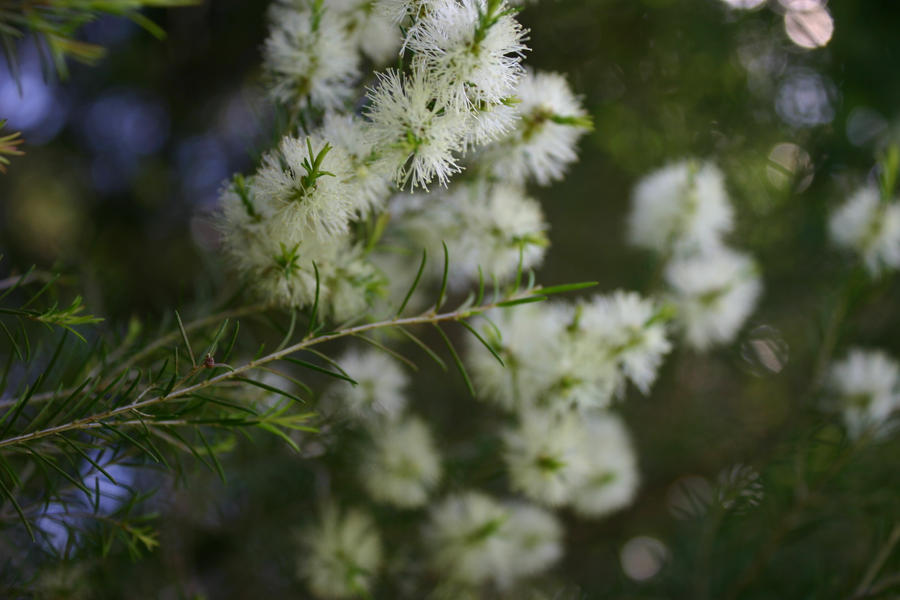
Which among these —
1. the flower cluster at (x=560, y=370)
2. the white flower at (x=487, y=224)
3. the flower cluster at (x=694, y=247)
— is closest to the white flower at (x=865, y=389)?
the flower cluster at (x=694, y=247)

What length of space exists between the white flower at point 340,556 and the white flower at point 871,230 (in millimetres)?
586

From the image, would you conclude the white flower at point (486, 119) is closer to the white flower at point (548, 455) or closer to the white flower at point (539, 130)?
the white flower at point (539, 130)

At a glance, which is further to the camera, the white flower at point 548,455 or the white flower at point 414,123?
the white flower at point 548,455

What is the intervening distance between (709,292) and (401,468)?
0.35 metres

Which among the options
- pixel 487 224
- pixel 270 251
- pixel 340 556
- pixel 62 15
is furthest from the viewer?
pixel 340 556

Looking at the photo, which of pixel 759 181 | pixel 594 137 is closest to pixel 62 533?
pixel 594 137

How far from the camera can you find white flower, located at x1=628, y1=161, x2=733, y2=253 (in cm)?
62

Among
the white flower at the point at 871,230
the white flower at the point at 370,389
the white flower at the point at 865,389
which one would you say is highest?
the white flower at the point at 871,230

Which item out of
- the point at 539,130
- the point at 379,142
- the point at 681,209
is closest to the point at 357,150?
the point at 379,142

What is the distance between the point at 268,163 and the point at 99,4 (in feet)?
0.42

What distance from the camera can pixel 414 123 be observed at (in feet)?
1.17

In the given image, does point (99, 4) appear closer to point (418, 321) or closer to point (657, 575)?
point (418, 321)

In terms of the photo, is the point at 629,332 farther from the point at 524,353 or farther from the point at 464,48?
the point at 464,48

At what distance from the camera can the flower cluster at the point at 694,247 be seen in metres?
0.63
